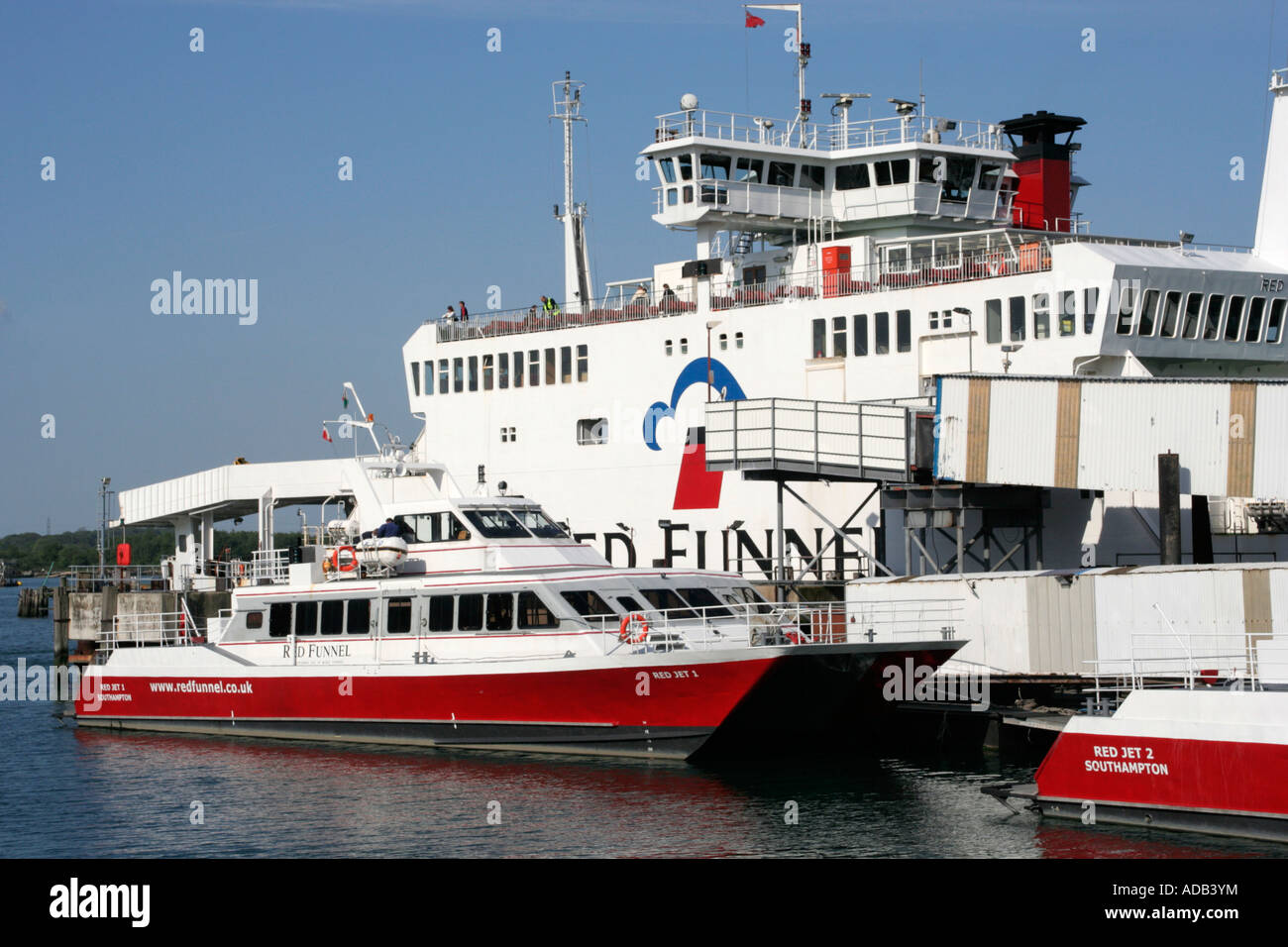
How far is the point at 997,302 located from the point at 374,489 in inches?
606

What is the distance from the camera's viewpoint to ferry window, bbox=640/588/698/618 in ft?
92.1

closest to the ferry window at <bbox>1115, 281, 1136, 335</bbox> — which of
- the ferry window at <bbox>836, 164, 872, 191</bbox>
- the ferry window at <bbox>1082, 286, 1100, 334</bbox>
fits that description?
the ferry window at <bbox>1082, 286, 1100, 334</bbox>

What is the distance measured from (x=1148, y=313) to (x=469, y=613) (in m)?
17.4

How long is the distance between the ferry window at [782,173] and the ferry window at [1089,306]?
1180 cm

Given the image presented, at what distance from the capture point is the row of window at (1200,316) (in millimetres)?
35094

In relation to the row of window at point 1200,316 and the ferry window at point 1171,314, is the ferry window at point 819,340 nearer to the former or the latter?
the row of window at point 1200,316

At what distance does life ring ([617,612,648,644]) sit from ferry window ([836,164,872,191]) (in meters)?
21.2

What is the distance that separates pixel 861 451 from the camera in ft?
113

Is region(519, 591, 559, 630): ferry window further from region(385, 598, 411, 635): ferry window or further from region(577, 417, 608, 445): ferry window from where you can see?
region(577, 417, 608, 445): ferry window

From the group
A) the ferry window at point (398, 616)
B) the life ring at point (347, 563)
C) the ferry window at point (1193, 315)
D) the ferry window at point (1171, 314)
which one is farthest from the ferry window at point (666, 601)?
the ferry window at point (1193, 315)

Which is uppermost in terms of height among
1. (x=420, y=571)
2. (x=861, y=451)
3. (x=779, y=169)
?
(x=779, y=169)

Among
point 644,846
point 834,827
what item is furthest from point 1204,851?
point 644,846

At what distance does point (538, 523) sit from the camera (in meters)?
31.2
